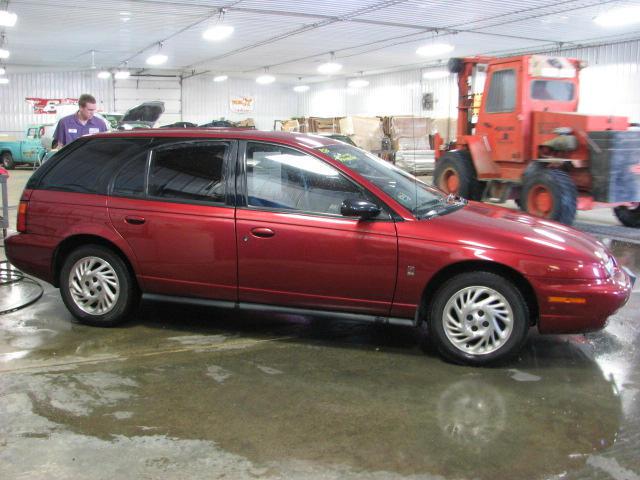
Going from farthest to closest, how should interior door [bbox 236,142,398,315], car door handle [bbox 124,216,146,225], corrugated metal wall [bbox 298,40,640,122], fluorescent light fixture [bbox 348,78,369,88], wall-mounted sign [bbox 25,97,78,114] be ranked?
fluorescent light fixture [bbox 348,78,369,88], wall-mounted sign [bbox 25,97,78,114], corrugated metal wall [bbox 298,40,640,122], car door handle [bbox 124,216,146,225], interior door [bbox 236,142,398,315]

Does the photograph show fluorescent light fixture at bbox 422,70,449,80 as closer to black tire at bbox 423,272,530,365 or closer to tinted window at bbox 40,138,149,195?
tinted window at bbox 40,138,149,195

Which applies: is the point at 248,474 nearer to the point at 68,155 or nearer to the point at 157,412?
the point at 157,412

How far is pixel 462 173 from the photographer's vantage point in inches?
410

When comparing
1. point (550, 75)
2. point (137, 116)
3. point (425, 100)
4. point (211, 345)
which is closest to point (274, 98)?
point (137, 116)

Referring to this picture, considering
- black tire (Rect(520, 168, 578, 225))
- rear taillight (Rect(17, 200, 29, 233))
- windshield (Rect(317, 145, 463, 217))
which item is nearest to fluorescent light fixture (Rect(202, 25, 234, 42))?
black tire (Rect(520, 168, 578, 225))

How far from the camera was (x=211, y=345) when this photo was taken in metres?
4.50

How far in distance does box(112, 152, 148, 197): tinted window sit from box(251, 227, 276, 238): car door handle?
1.01 meters

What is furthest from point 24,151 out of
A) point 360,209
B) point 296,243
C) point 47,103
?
point 360,209

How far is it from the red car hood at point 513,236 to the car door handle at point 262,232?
106 cm

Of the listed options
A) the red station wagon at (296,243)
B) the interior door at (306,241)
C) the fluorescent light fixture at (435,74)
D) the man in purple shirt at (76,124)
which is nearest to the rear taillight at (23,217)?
the red station wagon at (296,243)

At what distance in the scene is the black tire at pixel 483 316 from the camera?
3.95 meters

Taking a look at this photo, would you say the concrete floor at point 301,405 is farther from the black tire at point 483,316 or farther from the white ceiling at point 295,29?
the white ceiling at point 295,29

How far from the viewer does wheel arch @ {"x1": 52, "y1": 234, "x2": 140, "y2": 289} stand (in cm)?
477

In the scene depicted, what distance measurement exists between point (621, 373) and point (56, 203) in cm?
437
